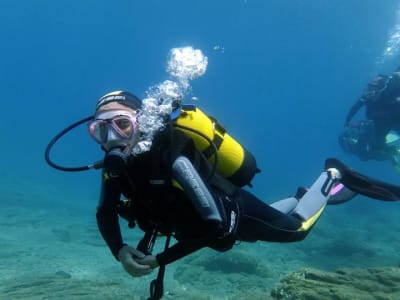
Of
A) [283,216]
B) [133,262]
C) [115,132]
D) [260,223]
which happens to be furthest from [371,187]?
[115,132]

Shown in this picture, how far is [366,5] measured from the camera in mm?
68688

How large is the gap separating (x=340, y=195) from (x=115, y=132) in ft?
14.4

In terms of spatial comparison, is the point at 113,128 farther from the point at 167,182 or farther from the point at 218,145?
the point at 218,145

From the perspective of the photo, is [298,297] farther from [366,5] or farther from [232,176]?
[366,5]

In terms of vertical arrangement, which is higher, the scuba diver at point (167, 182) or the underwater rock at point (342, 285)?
the scuba diver at point (167, 182)

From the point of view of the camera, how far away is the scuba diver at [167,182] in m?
3.53

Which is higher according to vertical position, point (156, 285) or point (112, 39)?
point (112, 39)

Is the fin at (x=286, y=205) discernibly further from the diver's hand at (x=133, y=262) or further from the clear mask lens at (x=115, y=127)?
the clear mask lens at (x=115, y=127)

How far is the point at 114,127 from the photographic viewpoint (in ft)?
12.1

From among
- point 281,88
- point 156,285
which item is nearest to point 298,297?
point 156,285

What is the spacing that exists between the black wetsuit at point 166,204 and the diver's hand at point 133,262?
15 cm

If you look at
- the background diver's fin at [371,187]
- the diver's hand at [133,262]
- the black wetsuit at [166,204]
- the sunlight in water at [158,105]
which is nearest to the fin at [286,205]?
the background diver's fin at [371,187]

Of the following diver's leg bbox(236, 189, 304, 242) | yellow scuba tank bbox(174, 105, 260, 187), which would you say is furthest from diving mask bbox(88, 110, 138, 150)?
diver's leg bbox(236, 189, 304, 242)

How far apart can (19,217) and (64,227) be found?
2960mm
